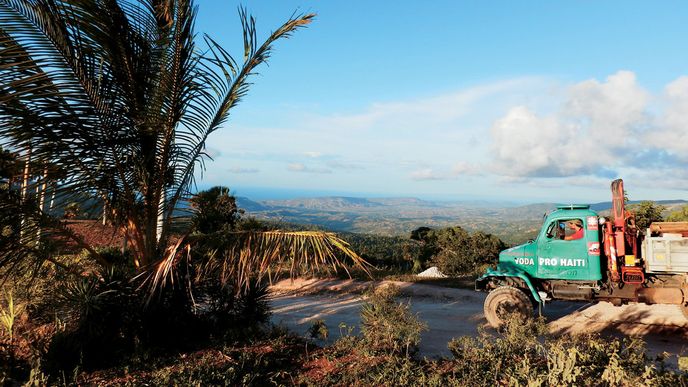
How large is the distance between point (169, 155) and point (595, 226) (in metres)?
8.05

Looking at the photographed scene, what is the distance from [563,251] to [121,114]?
8.52m

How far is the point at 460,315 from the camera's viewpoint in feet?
33.0

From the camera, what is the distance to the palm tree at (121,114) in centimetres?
469

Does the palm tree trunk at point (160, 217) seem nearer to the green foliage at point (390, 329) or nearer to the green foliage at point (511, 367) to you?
the green foliage at point (511, 367)

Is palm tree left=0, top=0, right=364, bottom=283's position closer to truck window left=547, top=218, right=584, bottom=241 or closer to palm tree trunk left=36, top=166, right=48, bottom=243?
palm tree trunk left=36, top=166, right=48, bottom=243

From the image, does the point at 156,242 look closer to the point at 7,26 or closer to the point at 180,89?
the point at 180,89

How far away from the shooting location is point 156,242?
6.32 m

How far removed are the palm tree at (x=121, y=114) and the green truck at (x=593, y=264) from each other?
5.38 metres

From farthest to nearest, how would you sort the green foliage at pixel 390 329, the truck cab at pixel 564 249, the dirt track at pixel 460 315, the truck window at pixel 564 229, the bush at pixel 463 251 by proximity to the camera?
1. the bush at pixel 463 251
2. the truck window at pixel 564 229
3. the truck cab at pixel 564 249
4. the dirt track at pixel 460 315
5. the green foliage at pixel 390 329

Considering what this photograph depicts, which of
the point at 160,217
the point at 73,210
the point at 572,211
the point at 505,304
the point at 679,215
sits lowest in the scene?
the point at 505,304

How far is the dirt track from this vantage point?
8.06 meters

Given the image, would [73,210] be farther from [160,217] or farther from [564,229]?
[564,229]

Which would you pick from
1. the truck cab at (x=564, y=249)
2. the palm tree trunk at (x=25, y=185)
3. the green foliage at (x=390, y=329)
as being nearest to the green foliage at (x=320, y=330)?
the green foliage at (x=390, y=329)

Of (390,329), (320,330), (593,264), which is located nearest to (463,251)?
(593,264)
